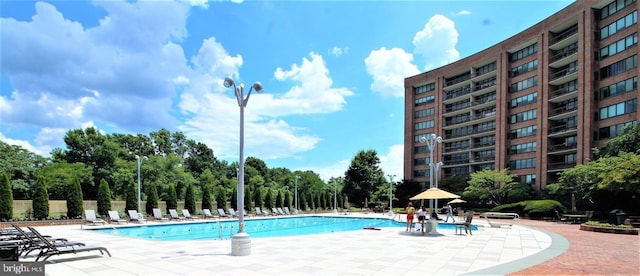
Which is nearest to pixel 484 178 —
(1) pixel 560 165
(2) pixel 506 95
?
(1) pixel 560 165

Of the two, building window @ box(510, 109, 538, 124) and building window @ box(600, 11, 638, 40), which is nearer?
building window @ box(600, 11, 638, 40)

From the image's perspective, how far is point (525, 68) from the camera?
2124 inches

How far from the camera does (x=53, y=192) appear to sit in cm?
3953

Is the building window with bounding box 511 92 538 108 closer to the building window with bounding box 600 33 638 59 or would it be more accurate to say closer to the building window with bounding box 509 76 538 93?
the building window with bounding box 509 76 538 93

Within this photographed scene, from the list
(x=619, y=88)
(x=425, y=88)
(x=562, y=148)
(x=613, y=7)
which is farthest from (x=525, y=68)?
(x=425, y=88)

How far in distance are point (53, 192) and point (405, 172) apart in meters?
53.3

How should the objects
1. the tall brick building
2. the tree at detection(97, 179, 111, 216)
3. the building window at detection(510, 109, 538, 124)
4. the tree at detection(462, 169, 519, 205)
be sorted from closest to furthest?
the tree at detection(97, 179, 111, 216), the tall brick building, the tree at detection(462, 169, 519, 205), the building window at detection(510, 109, 538, 124)

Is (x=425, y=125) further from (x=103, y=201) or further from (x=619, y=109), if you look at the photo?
(x=103, y=201)

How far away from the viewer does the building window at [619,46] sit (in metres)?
39.3

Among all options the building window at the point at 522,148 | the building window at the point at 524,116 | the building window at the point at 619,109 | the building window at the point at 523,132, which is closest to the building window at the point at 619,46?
the building window at the point at 619,109

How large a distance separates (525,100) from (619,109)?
44.2 feet

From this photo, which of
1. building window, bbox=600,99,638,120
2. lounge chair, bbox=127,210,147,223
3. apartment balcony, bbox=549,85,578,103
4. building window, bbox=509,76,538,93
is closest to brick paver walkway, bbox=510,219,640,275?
lounge chair, bbox=127,210,147,223

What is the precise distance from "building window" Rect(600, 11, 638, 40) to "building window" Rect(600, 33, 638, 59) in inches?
45.1

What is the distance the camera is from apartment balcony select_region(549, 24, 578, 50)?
153ft
